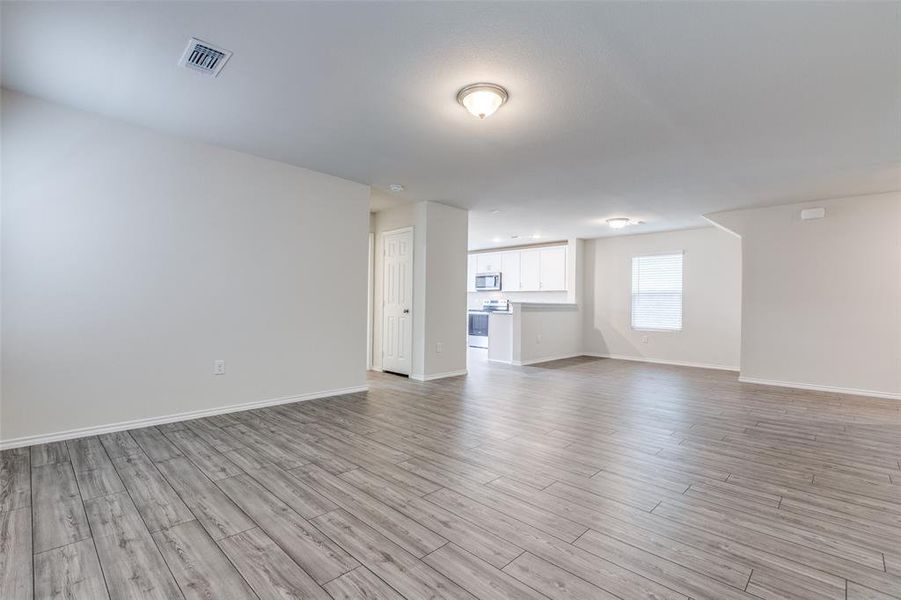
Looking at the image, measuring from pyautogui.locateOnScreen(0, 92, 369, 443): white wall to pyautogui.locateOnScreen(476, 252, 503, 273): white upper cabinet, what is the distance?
19.1 ft

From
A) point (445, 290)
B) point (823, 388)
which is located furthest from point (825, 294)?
point (445, 290)

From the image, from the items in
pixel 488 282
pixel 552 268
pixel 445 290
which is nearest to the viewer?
pixel 445 290

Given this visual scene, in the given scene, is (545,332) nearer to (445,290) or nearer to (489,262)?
(445,290)

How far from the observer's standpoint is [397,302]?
606cm

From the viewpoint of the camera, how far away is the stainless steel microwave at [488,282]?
10039mm

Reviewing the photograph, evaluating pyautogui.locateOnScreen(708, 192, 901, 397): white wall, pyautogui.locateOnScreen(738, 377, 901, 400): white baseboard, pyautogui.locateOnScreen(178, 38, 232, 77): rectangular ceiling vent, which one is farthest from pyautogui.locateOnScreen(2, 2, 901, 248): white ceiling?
pyautogui.locateOnScreen(738, 377, 901, 400): white baseboard

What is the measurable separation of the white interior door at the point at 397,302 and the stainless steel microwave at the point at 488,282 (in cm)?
431

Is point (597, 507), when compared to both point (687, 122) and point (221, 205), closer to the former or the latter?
point (687, 122)

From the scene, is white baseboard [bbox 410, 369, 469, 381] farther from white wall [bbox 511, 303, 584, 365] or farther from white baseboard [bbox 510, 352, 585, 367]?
white wall [bbox 511, 303, 584, 365]

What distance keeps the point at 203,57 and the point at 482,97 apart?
1701mm

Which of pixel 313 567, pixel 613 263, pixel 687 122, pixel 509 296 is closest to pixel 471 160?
pixel 687 122

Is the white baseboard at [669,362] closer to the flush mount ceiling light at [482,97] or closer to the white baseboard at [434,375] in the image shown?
the white baseboard at [434,375]

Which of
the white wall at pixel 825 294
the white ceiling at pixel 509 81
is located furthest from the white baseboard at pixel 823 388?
the white ceiling at pixel 509 81

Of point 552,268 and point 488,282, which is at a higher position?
point 552,268
